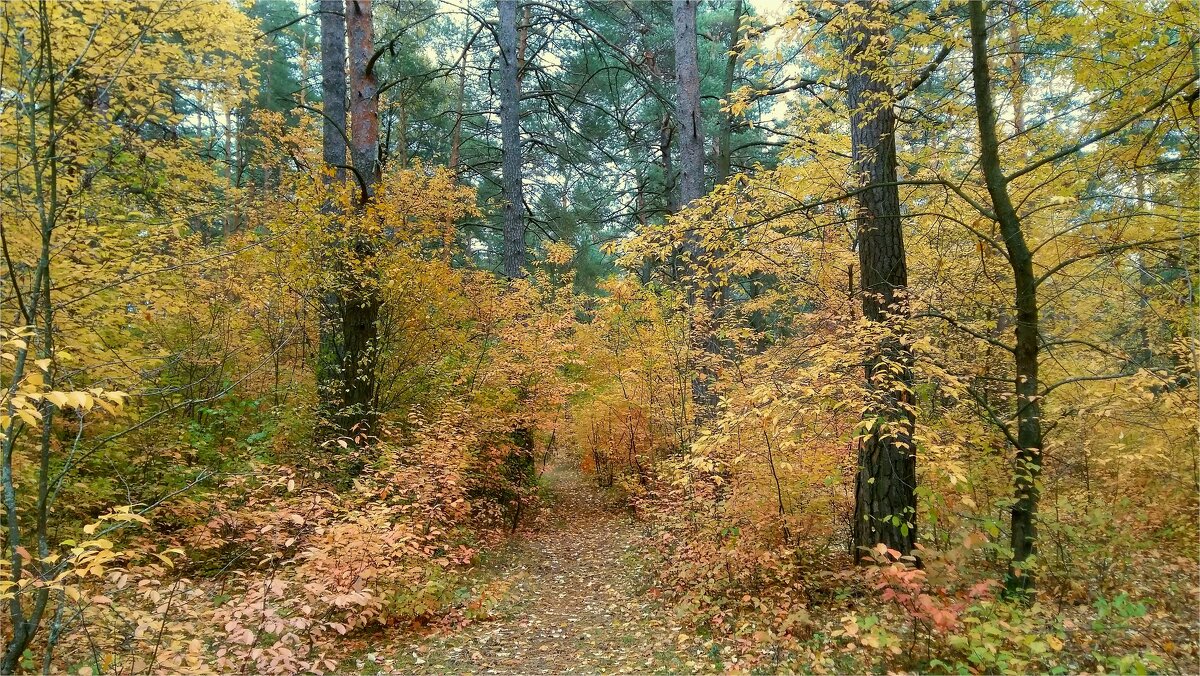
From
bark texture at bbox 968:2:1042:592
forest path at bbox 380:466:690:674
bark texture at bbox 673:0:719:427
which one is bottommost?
forest path at bbox 380:466:690:674

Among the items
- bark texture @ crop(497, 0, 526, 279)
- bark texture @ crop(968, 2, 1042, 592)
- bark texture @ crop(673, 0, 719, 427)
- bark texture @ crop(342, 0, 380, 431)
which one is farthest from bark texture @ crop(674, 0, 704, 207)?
bark texture @ crop(342, 0, 380, 431)

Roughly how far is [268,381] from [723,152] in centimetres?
914

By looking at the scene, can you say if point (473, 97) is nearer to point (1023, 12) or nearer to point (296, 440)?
point (296, 440)

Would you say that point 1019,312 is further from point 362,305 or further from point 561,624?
point 362,305

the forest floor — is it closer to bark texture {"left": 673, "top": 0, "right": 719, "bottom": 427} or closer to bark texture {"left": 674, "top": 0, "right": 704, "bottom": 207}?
bark texture {"left": 673, "top": 0, "right": 719, "bottom": 427}

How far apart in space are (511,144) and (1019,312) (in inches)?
315

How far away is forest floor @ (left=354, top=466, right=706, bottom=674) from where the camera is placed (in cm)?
410

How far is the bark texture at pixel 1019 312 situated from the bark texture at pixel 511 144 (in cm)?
697

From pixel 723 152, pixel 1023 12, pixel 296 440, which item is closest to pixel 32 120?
pixel 296 440

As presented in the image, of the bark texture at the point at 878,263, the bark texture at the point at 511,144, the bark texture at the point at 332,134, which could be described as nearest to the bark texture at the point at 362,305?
the bark texture at the point at 332,134

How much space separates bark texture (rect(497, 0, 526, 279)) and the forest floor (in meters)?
4.70

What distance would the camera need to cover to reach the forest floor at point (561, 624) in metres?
4.10

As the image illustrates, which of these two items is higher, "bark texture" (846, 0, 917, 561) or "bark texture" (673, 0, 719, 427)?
"bark texture" (673, 0, 719, 427)

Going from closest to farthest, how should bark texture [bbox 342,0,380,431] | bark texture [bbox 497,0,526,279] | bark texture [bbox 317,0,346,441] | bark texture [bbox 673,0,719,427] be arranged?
bark texture [bbox 342,0,380,431] < bark texture [bbox 317,0,346,441] < bark texture [bbox 673,0,719,427] < bark texture [bbox 497,0,526,279]
